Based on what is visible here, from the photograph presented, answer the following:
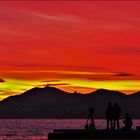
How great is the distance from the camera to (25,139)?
91.3 m

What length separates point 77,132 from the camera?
65188mm

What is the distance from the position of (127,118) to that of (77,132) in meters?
4.90

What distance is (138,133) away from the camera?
6412 centimetres

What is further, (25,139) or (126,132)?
(25,139)

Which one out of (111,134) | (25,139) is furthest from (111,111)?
(25,139)

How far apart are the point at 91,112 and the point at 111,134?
10.9 ft

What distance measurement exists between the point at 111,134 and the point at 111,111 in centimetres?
208

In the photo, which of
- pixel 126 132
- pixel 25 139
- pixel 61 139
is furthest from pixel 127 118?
pixel 25 139

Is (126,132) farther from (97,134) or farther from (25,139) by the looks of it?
(25,139)

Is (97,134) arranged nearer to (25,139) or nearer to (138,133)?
(138,133)

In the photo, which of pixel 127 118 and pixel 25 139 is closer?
pixel 127 118

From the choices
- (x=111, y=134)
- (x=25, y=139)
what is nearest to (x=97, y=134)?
(x=111, y=134)

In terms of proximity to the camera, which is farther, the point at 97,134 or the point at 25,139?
the point at 25,139

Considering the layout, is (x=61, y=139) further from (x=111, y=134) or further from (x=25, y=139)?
(x=25, y=139)
